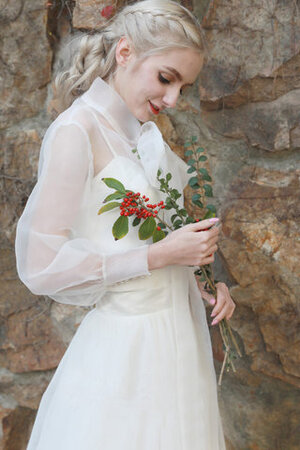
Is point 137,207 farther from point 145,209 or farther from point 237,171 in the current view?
point 237,171

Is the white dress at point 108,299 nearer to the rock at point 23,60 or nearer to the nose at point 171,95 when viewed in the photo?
the nose at point 171,95

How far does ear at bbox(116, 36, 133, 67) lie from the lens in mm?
1301

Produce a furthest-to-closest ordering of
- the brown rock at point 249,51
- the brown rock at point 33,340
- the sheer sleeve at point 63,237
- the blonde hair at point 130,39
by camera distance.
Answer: the brown rock at point 33,340, the brown rock at point 249,51, the blonde hair at point 130,39, the sheer sleeve at point 63,237

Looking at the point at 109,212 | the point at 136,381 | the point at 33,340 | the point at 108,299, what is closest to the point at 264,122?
the point at 109,212

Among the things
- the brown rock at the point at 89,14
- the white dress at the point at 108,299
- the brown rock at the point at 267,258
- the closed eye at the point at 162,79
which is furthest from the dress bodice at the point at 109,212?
the brown rock at the point at 89,14

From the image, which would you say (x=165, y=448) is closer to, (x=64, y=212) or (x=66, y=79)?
(x=64, y=212)

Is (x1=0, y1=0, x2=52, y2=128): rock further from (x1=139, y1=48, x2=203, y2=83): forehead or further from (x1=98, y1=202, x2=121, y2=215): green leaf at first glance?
(x1=98, y1=202, x2=121, y2=215): green leaf

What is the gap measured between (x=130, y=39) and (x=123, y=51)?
0.03 meters

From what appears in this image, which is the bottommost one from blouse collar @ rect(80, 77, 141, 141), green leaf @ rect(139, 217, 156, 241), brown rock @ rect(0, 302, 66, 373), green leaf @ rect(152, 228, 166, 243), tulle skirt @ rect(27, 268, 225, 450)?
brown rock @ rect(0, 302, 66, 373)

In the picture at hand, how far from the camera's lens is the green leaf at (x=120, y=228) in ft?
3.84

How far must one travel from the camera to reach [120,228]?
1176 mm

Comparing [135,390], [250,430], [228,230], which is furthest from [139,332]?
[250,430]

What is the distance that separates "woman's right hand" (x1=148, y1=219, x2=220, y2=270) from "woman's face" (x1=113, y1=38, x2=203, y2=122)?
0.33 metres

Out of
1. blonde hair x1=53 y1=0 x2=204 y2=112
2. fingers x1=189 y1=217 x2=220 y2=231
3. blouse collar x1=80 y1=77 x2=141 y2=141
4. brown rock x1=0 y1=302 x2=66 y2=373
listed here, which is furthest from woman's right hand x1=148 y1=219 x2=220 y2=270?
brown rock x1=0 y1=302 x2=66 y2=373
